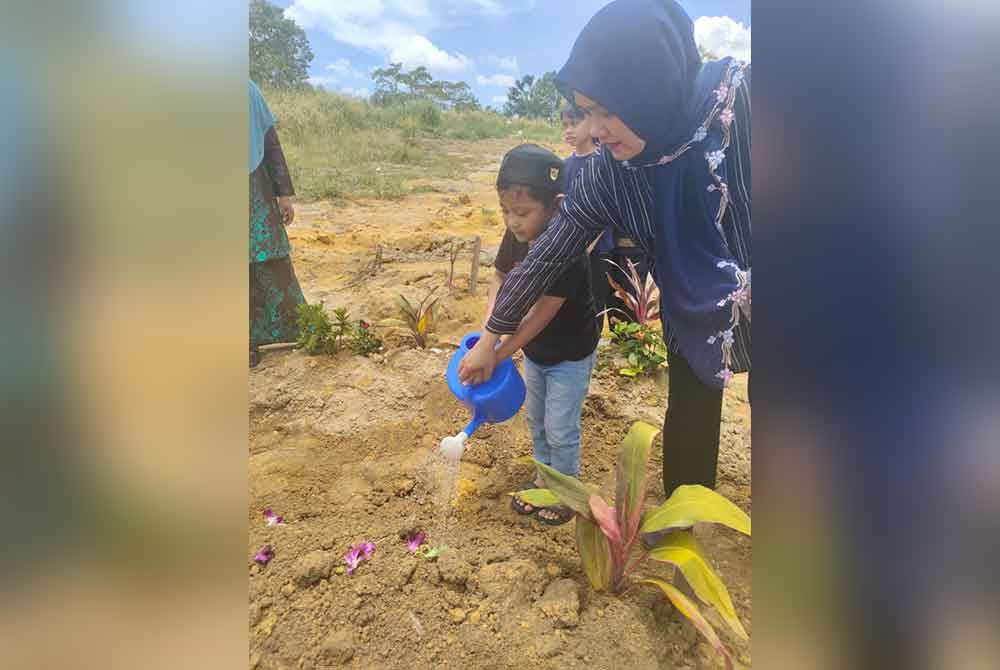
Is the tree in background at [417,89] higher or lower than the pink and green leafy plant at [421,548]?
higher

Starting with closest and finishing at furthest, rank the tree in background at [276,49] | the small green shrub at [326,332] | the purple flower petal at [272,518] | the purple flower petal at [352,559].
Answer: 1. the tree in background at [276,49]
2. the purple flower petal at [352,559]
3. the purple flower petal at [272,518]
4. the small green shrub at [326,332]

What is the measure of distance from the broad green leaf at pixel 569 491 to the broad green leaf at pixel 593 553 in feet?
0.12

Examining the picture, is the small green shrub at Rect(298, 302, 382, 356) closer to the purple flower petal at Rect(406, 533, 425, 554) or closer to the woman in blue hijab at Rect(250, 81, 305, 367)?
the woman in blue hijab at Rect(250, 81, 305, 367)

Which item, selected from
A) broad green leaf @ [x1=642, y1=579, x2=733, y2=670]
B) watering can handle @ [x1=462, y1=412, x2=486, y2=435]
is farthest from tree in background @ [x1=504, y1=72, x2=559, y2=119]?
broad green leaf @ [x1=642, y1=579, x2=733, y2=670]

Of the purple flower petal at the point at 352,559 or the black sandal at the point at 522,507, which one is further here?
the black sandal at the point at 522,507

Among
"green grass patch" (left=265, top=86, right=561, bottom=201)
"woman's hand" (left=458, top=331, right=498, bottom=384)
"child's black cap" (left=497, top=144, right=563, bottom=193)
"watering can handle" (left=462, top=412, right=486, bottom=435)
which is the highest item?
"green grass patch" (left=265, top=86, right=561, bottom=201)

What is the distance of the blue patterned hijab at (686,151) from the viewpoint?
1036 mm

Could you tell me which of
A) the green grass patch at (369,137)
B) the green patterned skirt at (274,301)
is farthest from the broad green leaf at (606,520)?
the green patterned skirt at (274,301)

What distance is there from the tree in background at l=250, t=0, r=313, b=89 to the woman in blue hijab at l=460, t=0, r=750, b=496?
66 cm

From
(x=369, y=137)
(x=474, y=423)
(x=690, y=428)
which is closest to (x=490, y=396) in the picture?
(x=474, y=423)

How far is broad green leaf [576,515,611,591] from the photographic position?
1.29m

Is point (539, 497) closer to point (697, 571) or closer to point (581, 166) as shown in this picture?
point (697, 571)

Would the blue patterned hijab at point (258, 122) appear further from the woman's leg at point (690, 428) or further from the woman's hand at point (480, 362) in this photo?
the woman's leg at point (690, 428)

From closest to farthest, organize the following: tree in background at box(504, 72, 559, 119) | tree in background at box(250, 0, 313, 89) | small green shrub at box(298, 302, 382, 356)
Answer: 1. tree in background at box(250, 0, 313, 89)
2. tree in background at box(504, 72, 559, 119)
3. small green shrub at box(298, 302, 382, 356)
